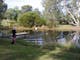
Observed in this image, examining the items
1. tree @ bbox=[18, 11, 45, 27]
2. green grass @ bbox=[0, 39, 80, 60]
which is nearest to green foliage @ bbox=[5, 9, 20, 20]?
tree @ bbox=[18, 11, 45, 27]

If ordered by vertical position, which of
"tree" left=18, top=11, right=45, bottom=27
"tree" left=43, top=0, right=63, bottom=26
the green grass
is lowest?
the green grass

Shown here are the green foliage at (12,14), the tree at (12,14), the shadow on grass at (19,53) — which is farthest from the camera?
the green foliage at (12,14)

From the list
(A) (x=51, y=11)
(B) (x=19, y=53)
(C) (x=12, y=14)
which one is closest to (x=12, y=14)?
(C) (x=12, y=14)

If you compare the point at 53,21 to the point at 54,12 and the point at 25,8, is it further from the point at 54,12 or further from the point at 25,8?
the point at 25,8

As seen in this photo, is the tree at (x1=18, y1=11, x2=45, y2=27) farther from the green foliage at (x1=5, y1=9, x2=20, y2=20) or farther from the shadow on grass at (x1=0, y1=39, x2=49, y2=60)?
the shadow on grass at (x1=0, y1=39, x2=49, y2=60)

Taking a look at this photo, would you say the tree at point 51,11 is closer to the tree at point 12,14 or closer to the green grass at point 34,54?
the tree at point 12,14

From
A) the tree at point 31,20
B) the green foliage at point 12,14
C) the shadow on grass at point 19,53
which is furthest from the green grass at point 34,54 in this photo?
the green foliage at point 12,14

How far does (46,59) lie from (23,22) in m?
61.2

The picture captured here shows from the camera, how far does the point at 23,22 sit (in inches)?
2918

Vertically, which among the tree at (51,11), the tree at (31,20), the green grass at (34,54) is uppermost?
the tree at (51,11)

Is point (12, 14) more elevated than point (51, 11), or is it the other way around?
point (12, 14)

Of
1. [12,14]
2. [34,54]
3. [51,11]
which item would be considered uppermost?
[12,14]

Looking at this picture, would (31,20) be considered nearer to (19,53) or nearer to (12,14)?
(12,14)

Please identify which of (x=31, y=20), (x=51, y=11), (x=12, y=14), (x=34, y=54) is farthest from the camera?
(x=12, y=14)
